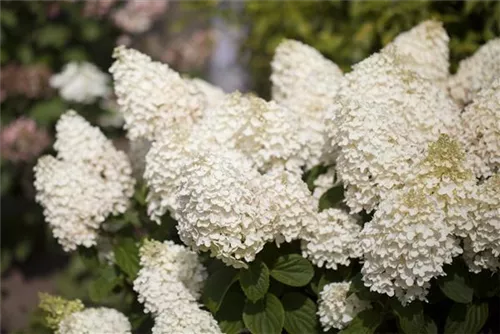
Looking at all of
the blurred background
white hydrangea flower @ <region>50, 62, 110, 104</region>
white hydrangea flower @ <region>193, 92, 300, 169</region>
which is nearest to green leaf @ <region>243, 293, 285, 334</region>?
white hydrangea flower @ <region>193, 92, 300, 169</region>

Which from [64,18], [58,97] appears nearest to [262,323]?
[58,97]

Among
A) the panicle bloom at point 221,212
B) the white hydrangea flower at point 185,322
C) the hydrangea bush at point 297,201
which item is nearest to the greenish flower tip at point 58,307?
the hydrangea bush at point 297,201

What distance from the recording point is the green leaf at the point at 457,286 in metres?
2.20

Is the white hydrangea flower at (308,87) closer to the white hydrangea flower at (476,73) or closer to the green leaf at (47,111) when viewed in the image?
the white hydrangea flower at (476,73)

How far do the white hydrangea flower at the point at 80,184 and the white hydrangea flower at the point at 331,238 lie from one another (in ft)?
2.56

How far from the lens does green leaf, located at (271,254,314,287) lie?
92.6 inches

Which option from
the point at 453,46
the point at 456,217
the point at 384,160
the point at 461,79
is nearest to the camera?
the point at 456,217

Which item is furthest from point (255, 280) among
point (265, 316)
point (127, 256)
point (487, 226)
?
point (487, 226)

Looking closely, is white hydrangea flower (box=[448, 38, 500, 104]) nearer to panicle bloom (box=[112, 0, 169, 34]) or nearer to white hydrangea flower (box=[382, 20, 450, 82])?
white hydrangea flower (box=[382, 20, 450, 82])

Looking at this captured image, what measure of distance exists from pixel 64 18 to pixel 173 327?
2.97 m

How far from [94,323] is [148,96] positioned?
32.4 inches

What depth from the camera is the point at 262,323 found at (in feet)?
7.65

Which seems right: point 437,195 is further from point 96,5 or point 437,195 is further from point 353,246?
point 96,5

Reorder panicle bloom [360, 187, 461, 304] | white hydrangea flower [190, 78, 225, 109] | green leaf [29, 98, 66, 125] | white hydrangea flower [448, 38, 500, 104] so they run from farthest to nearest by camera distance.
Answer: green leaf [29, 98, 66, 125] → white hydrangea flower [190, 78, 225, 109] → white hydrangea flower [448, 38, 500, 104] → panicle bloom [360, 187, 461, 304]
